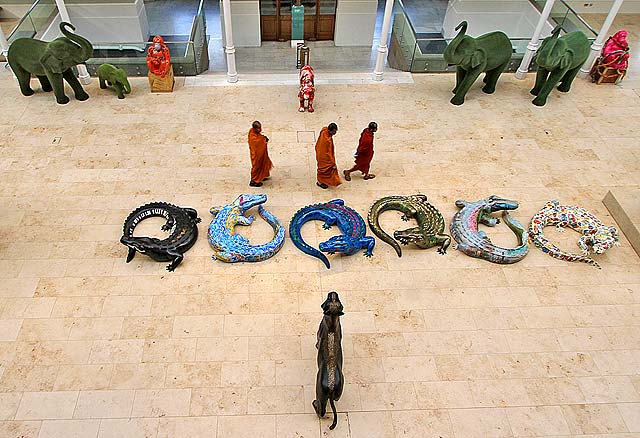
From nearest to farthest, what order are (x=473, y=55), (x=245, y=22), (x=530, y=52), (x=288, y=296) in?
(x=288, y=296), (x=473, y=55), (x=530, y=52), (x=245, y=22)

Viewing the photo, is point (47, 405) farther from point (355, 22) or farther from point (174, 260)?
point (355, 22)

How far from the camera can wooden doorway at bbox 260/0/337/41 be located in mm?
15078

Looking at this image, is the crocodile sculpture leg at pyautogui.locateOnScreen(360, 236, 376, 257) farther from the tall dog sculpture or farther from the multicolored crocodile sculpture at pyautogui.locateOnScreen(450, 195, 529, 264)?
the tall dog sculpture

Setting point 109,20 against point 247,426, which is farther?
point 109,20

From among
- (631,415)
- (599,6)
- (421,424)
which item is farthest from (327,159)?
(599,6)

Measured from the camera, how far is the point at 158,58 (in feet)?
33.0

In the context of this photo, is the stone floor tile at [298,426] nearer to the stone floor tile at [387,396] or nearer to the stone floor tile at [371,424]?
the stone floor tile at [371,424]

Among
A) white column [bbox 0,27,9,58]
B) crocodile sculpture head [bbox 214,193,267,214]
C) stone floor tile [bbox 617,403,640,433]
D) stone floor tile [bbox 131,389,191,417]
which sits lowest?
stone floor tile [bbox 131,389,191,417]

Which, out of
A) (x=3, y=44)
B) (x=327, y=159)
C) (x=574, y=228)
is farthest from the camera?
(x=3, y=44)

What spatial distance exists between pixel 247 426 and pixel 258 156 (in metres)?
4.24

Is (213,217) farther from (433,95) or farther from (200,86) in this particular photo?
(433,95)

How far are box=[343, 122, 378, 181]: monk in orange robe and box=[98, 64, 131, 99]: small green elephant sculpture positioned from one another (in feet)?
17.6

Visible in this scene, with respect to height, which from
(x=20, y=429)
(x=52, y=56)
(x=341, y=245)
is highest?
(x=52, y=56)

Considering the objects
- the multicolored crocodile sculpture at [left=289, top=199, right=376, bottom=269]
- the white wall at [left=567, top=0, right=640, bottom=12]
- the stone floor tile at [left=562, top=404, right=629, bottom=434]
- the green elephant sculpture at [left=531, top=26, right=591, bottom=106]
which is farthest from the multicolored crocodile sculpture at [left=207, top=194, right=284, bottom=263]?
the white wall at [left=567, top=0, right=640, bottom=12]
